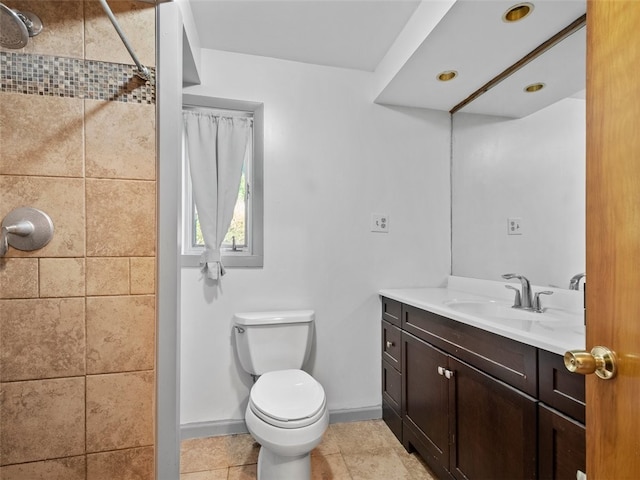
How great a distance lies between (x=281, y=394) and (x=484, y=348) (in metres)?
0.88

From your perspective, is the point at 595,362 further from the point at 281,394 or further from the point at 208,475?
the point at 208,475

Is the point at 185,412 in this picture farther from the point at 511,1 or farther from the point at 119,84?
the point at 511,1

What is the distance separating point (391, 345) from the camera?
1.98 meters

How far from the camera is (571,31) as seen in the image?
137cm

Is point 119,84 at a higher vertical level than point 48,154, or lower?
higher

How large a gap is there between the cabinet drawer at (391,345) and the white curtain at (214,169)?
1.06 meters

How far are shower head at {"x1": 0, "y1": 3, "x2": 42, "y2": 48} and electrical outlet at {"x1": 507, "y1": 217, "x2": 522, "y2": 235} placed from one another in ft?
6.95

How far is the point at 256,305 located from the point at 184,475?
883 millimetres

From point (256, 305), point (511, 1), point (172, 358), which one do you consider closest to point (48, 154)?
point (172, 358)

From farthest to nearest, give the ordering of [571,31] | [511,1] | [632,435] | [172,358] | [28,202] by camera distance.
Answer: [571,31], [511,1], [172,358], [28,202], [632,435]

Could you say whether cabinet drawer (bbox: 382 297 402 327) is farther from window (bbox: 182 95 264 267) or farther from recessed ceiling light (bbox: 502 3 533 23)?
recessed ceiling light (bbox: 502 3 533 23)

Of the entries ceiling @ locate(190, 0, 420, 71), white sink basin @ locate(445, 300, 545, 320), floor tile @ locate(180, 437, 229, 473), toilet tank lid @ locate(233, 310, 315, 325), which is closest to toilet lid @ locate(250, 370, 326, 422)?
toilet tank lid @ locate(233, 310, 315, 325)

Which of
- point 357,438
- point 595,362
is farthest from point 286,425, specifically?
point 595,362

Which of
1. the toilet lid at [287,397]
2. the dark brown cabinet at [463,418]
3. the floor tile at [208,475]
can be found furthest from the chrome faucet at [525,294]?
the floor tile at [208,475]
